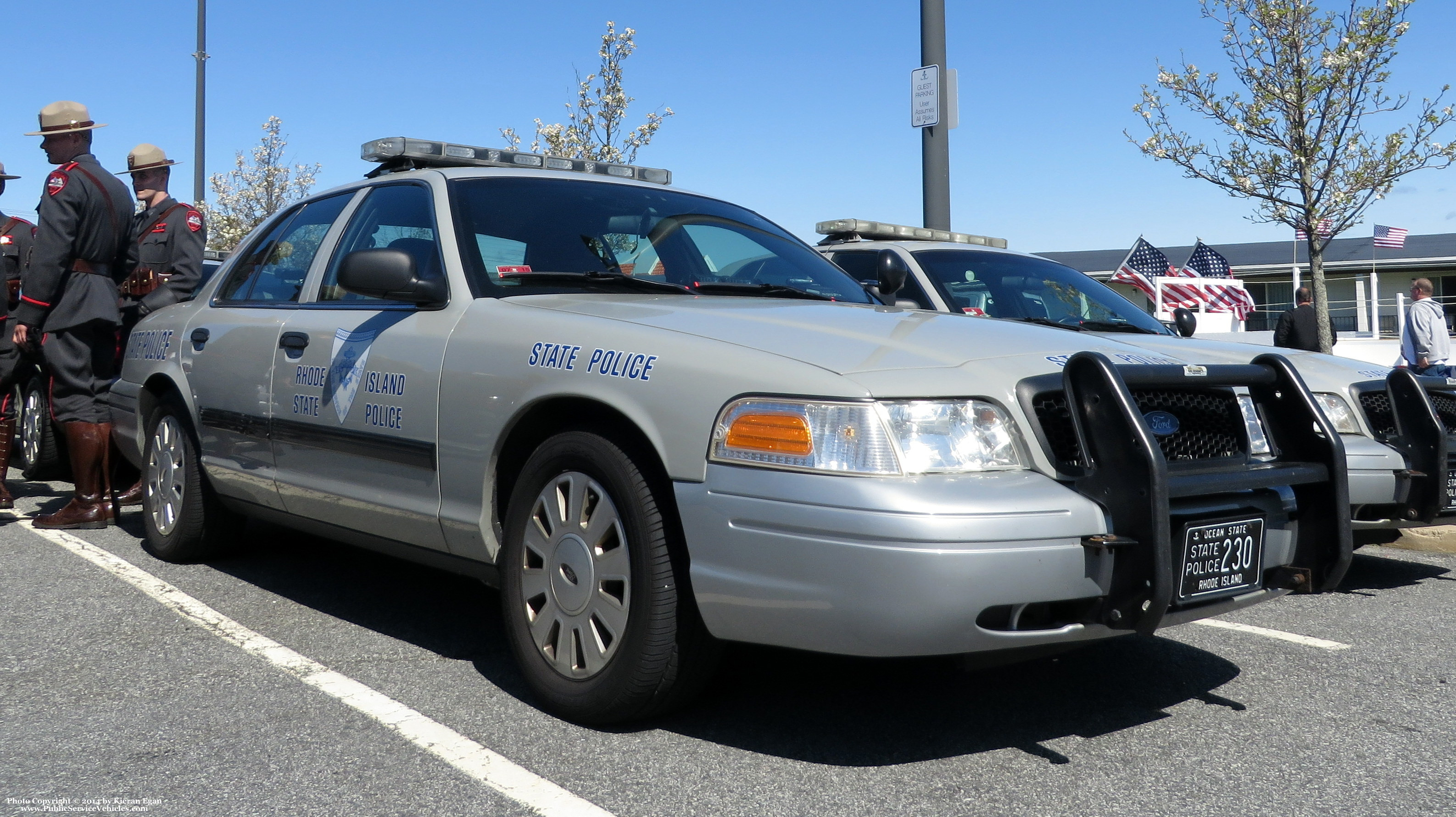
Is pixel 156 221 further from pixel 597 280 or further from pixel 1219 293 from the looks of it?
pixel 1219 293

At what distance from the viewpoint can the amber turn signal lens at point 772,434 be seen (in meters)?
2.86

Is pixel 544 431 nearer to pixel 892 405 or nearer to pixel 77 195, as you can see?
pixel 892 405

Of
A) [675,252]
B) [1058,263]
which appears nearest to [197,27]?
[1058,263]

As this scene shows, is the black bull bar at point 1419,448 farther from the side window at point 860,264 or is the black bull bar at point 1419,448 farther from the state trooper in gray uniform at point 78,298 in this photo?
the state trooper in gray uniform at point 78,298

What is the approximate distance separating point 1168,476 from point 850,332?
0.89 metres

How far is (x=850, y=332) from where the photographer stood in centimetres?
333

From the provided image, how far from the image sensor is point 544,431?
139 inches

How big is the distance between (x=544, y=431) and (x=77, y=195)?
4076 mm

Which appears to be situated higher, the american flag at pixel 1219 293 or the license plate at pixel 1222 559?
the american flag at pixel 1219 293

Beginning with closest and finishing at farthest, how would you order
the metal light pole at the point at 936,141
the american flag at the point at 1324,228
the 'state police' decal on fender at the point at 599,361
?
1. the 'state police' decal on fender at the point at 599,361
2. the metal light pole at the point at 936,141
3. the american flag at the point at 1324,228

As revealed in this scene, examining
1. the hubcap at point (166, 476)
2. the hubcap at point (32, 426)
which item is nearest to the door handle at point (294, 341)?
the hubcap at point (166, 476)

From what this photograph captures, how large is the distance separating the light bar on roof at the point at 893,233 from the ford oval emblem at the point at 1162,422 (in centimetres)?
447

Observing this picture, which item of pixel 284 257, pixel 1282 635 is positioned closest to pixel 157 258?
pixel 284 257

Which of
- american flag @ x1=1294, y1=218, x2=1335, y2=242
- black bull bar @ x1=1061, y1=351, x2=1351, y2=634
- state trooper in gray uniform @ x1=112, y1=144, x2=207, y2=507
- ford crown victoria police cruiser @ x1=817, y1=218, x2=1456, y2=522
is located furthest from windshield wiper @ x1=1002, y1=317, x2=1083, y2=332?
american flag @ x1=1294, y1=218, x2=1335, y2=242
